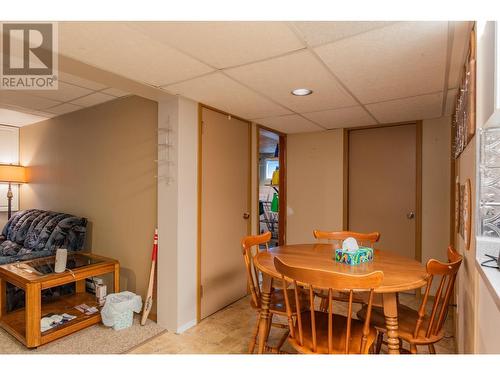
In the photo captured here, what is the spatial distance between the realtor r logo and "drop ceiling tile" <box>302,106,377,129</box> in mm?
2286

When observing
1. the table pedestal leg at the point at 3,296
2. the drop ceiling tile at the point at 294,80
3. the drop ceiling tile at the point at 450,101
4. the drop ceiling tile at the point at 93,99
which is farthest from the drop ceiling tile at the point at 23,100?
the drop ceiling tile at the point at 450,101

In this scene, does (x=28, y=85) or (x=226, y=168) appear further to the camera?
(x=226, y=168)

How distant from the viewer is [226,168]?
3154mm

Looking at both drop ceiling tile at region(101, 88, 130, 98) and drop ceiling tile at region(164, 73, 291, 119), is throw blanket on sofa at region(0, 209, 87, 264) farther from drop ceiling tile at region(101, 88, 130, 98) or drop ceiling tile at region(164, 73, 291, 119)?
drop ceiling tile at region(164, 73, 291, 119)

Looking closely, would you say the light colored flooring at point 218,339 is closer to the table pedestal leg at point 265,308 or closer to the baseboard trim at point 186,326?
the baseboard trim at point 186,326

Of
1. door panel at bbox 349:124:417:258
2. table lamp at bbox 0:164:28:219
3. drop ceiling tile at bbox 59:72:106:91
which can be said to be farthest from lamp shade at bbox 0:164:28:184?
A: door panel at bbox 349:124:417:258

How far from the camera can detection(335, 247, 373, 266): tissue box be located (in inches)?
75.9

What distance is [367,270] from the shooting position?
1.78 metres

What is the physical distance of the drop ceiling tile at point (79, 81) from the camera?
2506 mm
